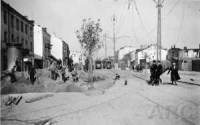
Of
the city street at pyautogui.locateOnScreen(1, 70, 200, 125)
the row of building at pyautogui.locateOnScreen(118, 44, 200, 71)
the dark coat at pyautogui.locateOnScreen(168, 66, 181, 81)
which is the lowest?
the city street at pyautogui.locateOnScreen(1, 70, 200, 125)

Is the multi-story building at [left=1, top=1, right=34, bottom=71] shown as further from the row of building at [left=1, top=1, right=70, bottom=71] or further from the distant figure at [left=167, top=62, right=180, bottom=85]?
the distant figure at [left=167, top=62, right=180, bottom=85]

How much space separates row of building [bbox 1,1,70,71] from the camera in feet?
42.4

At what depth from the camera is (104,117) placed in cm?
659

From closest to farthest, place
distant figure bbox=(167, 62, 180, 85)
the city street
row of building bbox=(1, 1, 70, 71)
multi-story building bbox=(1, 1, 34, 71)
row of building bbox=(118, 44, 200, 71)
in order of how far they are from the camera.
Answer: the city street → multi-story building bbox=(1, 1, 34, 71) → row of building bbox=(1, 1, 70, 71) → distant figure bbox=(167, 62, 180, 85) → row of building bbox=(118, 44, 200, 71)

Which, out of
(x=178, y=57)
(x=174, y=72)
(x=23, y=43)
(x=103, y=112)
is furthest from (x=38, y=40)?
(x=103, y=112)

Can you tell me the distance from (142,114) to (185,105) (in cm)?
167

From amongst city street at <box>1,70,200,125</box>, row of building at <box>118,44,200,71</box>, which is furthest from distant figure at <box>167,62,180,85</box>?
row of building at <box>118,44,200,71</box>

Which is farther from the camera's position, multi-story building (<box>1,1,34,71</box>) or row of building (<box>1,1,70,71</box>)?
row of building (<box>1,1,70,71</box>)

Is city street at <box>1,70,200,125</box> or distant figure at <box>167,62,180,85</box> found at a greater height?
distant figure at <box>167,62,180,85</box>

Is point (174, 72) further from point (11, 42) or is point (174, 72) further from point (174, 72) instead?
point (11, 42)

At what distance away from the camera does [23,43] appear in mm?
26109

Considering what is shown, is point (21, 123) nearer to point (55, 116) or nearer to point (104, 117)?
point (55, 116)

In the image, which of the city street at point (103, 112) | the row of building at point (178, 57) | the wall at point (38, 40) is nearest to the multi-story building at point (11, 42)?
the city street at point (103, 112)

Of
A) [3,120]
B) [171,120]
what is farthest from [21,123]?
[171,120]
